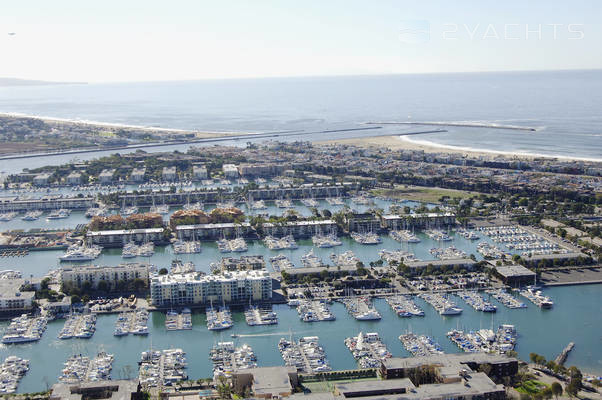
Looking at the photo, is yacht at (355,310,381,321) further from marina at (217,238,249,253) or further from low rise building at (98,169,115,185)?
low rise building at (98,169,115,185)

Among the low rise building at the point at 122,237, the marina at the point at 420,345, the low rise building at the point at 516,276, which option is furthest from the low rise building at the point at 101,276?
the low rise building at the point at 516,276

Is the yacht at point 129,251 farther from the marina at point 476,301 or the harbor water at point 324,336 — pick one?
the marina at point 476,301

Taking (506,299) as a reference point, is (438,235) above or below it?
above

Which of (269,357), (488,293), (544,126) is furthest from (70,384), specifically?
(544,126)

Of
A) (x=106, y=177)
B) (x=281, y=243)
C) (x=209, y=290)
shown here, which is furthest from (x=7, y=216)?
(x=209, y=290)

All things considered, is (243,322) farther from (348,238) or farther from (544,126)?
(544,126)

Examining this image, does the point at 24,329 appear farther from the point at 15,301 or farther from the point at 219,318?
the point at 219,318

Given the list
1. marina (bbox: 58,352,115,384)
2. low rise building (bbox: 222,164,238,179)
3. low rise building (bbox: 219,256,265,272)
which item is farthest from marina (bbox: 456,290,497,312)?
low rise building (bbox: 222,164,238,179)
